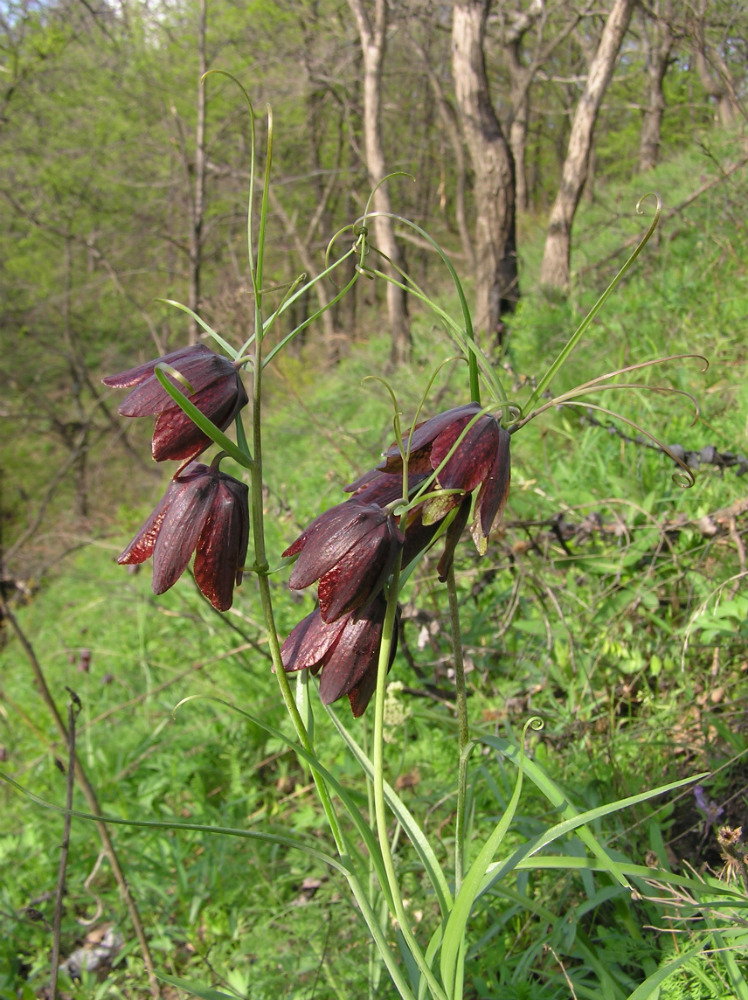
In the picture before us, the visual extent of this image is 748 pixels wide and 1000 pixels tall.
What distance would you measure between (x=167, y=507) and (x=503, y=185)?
13.1 feet

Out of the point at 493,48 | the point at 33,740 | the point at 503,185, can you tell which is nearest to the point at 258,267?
the point at 33,740

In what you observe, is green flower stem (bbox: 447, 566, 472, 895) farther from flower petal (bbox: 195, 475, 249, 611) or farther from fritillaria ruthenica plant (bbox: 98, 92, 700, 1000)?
flower petal (bbox: 195, 475, 249, 611)

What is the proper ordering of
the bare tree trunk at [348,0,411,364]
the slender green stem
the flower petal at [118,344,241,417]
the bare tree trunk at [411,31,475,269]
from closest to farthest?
the slender green stem < the flower petal at [118,344,241,417] < the bare tree trunk at [348,0,411,364] < the bare tree trunk at [411,31,475,269]

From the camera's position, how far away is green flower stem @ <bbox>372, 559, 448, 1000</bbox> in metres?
0.69

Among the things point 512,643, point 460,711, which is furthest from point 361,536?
point 512,643

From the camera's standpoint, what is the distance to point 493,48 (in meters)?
9.37

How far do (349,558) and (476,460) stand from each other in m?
0.15

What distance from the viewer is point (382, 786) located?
722mm

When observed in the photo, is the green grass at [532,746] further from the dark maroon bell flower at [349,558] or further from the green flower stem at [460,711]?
the dark maroon bell flower at [349,558]

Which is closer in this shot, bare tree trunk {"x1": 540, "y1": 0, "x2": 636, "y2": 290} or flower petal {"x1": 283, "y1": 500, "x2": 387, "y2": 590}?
flower petal {"x1": 283, "y1": 500, "x2": 387, "y2": 590}

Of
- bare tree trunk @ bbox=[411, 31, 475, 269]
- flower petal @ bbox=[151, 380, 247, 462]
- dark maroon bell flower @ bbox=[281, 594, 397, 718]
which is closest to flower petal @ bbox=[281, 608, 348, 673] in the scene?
dark maroon bell flower @ bbox=[281, 594, 397, 718]

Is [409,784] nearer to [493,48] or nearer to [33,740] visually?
[33,740]

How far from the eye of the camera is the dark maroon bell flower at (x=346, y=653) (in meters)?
0.76

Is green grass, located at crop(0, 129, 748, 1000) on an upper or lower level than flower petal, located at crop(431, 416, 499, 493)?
lower
